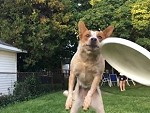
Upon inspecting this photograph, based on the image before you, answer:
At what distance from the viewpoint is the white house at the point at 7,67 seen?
1945cm

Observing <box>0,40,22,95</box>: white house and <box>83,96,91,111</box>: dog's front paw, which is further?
<box>0,40,22,95</box>: white house

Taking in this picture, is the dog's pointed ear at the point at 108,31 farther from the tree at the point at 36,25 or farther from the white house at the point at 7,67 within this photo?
the tree at the point at 36,25

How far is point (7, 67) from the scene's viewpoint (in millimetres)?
22547

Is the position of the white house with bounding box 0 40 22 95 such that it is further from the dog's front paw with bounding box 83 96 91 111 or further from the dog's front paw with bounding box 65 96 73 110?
the dog's front paw with bounding box 83 96 91 111

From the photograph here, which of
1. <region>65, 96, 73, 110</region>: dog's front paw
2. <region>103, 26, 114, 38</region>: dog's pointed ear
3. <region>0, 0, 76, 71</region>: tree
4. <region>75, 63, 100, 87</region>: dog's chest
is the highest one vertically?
<region>0, 0, 76, 71</region>: tree

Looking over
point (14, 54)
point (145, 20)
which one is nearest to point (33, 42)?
point (14, 54)

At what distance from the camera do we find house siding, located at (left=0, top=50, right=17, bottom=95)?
19.4 metres

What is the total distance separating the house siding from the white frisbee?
13038mm

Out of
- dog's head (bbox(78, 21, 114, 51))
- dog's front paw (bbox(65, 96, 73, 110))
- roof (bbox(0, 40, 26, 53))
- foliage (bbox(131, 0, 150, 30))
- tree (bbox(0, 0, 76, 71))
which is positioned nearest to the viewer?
dog's head (bbox(78, 21, 114, 51))

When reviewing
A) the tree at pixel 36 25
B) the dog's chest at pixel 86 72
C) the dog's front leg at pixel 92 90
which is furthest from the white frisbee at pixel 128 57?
the tree at pixel 36 25

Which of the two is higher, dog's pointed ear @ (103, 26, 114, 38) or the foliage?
the foliage

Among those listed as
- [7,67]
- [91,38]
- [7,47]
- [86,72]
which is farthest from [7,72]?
[91,38]

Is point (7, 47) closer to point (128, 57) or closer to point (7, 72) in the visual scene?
point (7, 72)

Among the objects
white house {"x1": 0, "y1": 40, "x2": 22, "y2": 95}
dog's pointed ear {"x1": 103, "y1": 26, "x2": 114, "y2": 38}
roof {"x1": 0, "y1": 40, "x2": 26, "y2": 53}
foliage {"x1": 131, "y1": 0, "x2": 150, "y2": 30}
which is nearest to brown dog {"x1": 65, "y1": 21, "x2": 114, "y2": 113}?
dog's pointed ear {"x1": 103, "y1": 26, "x2": 114, "y2": 38}
